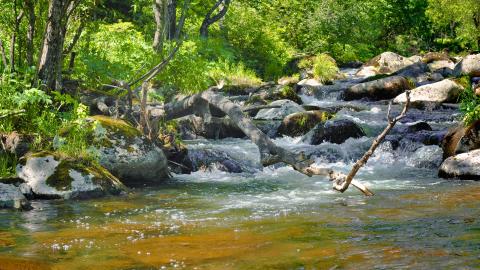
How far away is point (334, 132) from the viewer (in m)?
15.5

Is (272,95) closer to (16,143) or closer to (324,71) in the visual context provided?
(324,71)

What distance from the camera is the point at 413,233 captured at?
638cm

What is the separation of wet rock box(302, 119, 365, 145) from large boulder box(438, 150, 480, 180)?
423cm

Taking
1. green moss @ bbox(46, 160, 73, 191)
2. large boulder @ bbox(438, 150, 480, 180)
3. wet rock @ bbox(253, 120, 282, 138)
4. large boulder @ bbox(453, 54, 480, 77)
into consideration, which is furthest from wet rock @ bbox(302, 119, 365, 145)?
large boulder @ bbox(453, 54, 480, 77)

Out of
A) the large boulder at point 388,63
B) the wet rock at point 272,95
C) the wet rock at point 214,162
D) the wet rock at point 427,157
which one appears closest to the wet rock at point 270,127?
the wet rock at point 272,95

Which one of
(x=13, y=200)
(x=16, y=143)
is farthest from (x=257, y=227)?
(x=16, y=143)

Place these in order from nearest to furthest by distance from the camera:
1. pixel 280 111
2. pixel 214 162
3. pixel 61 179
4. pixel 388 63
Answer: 1. pixel 61 179
2. pixel 214 162
3. pixel 280 111
4. pixel 388 63

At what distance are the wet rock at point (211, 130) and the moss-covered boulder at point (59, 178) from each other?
7.26m

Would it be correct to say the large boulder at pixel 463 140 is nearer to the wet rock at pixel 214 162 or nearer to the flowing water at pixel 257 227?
the flowing water at pixel 257 227

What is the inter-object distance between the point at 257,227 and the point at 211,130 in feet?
32.6

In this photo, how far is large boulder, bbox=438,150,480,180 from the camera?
1070 centimetres

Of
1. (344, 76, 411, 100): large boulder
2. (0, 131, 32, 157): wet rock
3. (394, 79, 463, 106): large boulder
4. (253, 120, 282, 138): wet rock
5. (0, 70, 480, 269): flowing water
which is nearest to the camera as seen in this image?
(0, 70, 480, 269): flowing water

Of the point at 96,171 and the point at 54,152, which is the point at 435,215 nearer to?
the point at 96,171

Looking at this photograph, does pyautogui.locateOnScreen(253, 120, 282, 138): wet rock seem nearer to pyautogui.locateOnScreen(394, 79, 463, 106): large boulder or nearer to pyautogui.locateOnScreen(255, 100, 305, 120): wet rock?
pyautogui.locateOnScreen(255, 100, 305, 120): wet rock
